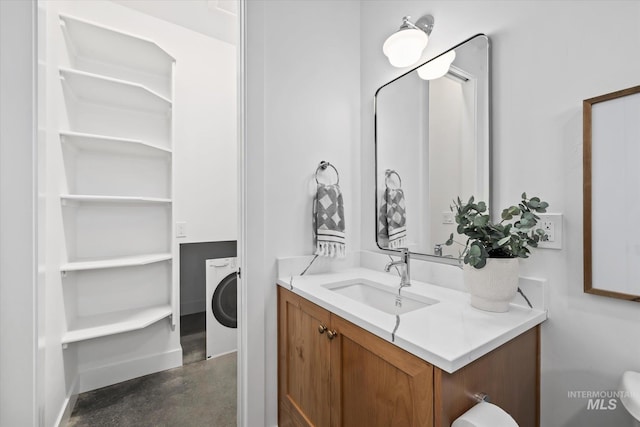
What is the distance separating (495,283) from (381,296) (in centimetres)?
58

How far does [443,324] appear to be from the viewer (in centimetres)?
93

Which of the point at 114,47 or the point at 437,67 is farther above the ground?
the point at 114,47

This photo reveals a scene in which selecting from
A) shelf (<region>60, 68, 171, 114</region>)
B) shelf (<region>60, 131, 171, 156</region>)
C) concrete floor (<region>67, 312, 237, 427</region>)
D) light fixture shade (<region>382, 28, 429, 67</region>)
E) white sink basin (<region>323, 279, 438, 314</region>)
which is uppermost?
shelf (<region>60, 68, 171, 114</region>)

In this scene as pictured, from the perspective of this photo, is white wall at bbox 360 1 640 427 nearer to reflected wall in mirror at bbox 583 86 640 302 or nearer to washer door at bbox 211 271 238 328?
reflected wall in mirror at bbox 583 86 640 302

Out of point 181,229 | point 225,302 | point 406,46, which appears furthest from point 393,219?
point 181,229

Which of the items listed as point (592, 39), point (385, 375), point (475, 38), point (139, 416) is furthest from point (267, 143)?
point (139, 416)

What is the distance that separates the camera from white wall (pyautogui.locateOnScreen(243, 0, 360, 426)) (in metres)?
1.50

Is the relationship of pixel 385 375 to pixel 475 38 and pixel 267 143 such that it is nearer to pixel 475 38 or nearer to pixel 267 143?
pixel 267 143

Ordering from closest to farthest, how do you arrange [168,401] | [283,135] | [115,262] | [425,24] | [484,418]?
1. [484,418]
2. [425,24]
3. [283,135]
4. [168,401]
5. [115,262]

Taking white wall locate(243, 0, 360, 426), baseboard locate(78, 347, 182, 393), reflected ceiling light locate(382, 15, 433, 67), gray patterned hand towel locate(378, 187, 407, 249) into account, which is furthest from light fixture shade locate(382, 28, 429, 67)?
baseboard locate(78, 347, 182, 393)

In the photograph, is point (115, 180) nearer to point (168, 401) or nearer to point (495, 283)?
point (168, 401)

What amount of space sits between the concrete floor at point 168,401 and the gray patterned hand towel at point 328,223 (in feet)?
3.86

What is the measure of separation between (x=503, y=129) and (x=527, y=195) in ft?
0.93

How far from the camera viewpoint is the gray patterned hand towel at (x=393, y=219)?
159 cm
